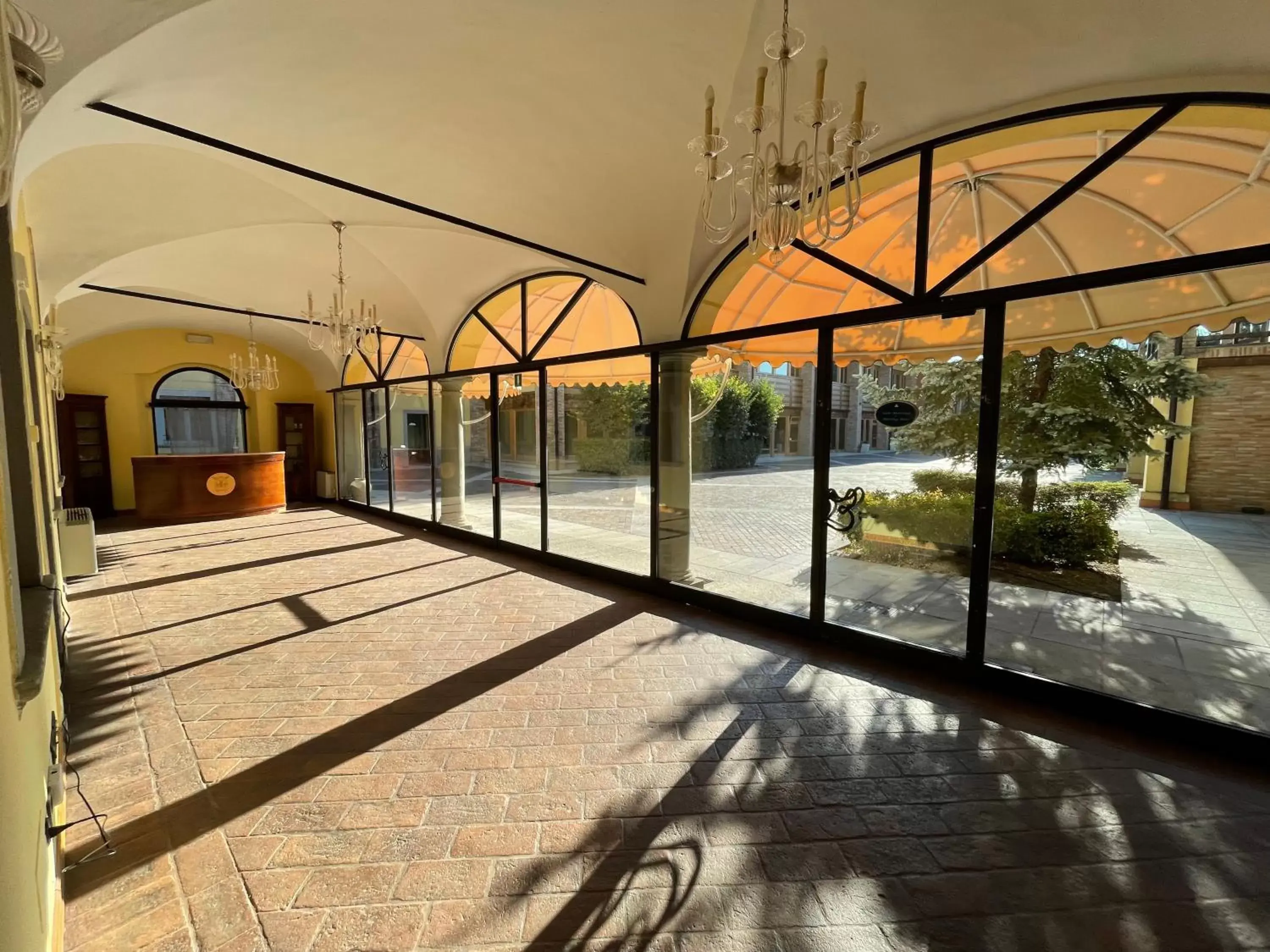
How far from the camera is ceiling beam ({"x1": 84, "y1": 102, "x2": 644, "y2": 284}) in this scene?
9.65ft

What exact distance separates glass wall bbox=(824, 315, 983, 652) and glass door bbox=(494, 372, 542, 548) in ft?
11.4

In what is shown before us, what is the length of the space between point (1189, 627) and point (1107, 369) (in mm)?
2824

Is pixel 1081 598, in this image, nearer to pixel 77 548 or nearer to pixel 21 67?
pixel 21 67

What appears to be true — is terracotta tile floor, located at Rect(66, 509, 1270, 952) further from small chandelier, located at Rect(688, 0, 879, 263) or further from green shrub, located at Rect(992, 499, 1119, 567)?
green shrub, located at Rect(992, 499, 1119, 567)

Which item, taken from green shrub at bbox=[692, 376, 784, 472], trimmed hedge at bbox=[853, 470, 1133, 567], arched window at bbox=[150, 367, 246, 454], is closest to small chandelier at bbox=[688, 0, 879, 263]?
trimmed hedge at bbox=[853, 470, 1133, 567]

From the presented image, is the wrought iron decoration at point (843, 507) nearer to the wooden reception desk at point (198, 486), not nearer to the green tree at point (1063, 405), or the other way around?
the green tree at point (1063, 405)

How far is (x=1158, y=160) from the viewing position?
322 cm

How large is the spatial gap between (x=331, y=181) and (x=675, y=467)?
3520mm

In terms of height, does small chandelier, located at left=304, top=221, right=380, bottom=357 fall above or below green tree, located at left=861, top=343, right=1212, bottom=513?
above

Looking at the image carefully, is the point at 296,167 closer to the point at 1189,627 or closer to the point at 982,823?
the point at 982,823

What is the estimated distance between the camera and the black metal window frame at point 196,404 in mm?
10344

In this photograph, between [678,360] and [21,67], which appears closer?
[21,67]

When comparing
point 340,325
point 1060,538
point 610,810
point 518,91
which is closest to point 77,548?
point 340,325

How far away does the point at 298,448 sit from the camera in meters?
11.6
